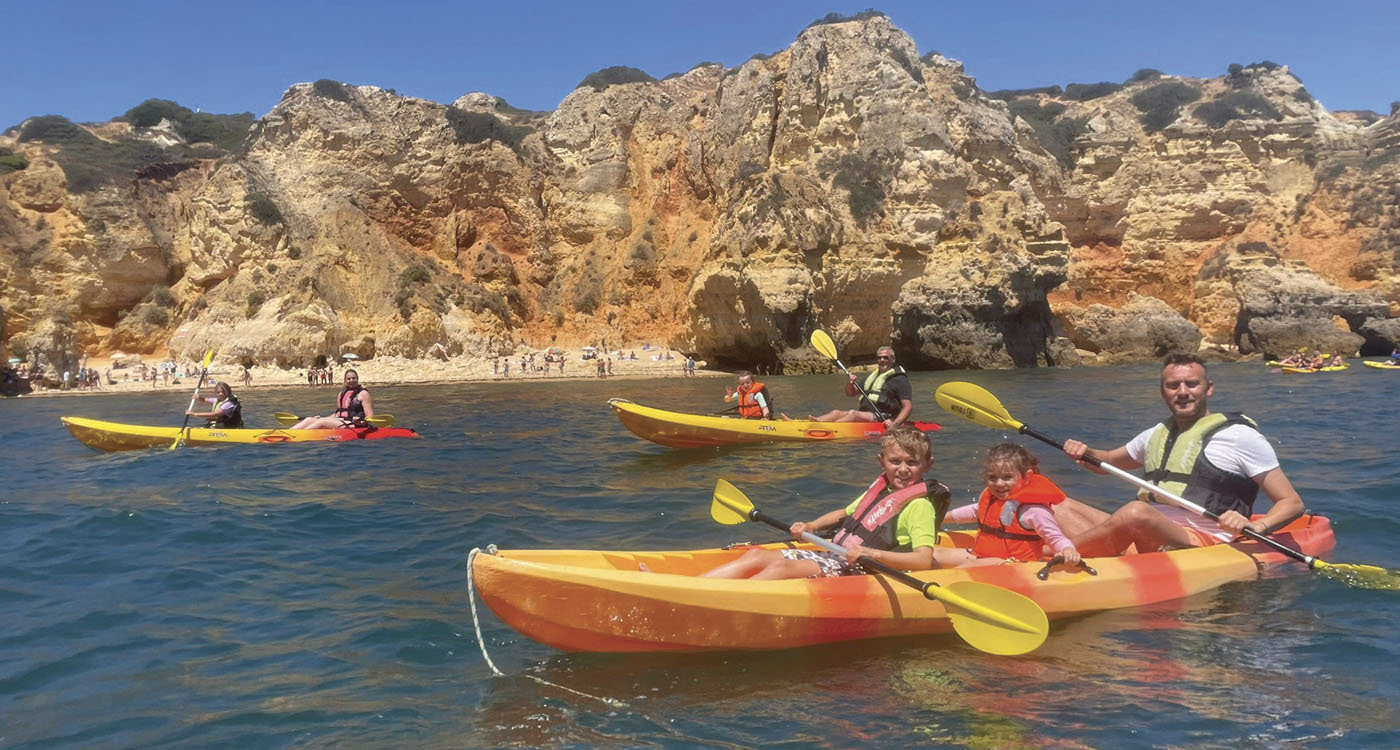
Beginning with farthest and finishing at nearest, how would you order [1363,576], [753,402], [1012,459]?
1. [753,402]
2. [1363,576]
3. [1012,459]

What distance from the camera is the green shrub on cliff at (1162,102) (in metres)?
39.5

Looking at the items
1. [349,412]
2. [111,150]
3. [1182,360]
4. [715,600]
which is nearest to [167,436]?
[349,412]

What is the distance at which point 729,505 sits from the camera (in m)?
5.39

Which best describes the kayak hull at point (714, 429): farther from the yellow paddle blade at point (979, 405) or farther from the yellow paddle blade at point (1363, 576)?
the yellow paddle blade at point (1363, 576)

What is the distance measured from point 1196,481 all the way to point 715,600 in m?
3.02

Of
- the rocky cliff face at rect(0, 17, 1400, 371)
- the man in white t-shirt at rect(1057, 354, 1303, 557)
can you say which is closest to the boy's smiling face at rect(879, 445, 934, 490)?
the man in white t-shirt at rect(1057, 354, 1303, 557)

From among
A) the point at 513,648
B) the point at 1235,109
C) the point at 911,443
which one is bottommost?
the point at 513,648

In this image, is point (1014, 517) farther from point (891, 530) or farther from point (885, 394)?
point (885, 394)

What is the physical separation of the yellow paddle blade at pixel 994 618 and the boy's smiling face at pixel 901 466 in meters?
0.59

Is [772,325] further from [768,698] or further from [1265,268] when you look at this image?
[768,698]

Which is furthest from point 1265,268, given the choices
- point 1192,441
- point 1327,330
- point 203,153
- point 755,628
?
point 203,153

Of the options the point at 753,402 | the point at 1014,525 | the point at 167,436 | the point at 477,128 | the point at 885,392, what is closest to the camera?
the point at 1014,525

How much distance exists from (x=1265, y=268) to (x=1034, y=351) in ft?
31.9

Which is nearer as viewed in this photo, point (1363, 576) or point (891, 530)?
point (891, 530)
